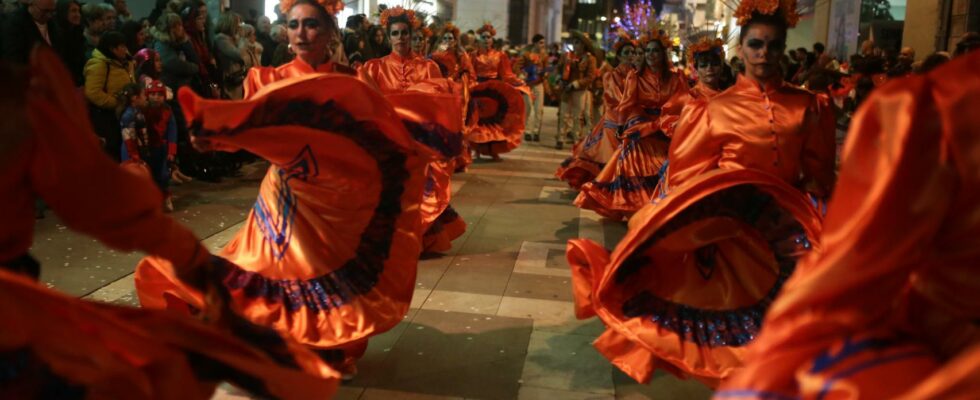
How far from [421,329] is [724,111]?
2.01 meters

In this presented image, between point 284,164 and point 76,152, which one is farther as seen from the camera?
point 284,164

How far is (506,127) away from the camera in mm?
12891

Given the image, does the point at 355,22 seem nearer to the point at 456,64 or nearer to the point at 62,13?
the point at 456,64

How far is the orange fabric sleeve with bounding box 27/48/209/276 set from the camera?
6.78ft

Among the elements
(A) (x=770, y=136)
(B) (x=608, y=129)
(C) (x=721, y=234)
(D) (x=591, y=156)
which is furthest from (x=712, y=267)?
(D) (x=591, y=156)

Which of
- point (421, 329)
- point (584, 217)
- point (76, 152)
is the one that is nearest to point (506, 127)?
point (584, 217)

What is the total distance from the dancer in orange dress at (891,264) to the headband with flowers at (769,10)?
2375 millimetres

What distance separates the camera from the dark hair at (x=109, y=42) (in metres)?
7.98

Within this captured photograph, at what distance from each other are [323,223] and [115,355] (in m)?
2.07

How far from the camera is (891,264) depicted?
70.8 inches

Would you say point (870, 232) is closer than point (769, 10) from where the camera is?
Yes

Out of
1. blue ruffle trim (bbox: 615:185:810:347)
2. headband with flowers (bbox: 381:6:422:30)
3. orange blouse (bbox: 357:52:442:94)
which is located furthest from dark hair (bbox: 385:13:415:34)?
blue ruffle trim (bbox: 615:185:810:347)

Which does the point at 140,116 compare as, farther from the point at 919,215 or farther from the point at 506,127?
the point at 919,215

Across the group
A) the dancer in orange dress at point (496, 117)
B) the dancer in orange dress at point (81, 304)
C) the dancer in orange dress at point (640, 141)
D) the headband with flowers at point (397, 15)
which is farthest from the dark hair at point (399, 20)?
the dancer in orange dress at point (81, 304)
